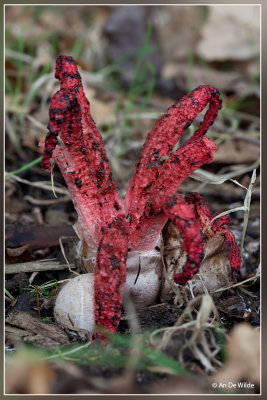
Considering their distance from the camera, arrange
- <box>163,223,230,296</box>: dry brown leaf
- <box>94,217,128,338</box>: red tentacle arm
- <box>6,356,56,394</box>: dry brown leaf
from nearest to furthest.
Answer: <box>6,356,56,394</box>: dry brown leaf < <box>94,217,128,338</box>: red tentacle arm < <box>163,223,230,296</box>: dry brown leaf

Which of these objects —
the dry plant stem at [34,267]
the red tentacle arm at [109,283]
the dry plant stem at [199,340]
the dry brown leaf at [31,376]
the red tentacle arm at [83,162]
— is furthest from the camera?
the dry plant stem at [34,267]

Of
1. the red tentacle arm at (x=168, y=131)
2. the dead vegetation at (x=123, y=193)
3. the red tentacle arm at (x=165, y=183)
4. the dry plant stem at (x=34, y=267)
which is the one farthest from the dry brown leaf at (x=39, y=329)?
the red tentacle arm at (x=168, y=131)

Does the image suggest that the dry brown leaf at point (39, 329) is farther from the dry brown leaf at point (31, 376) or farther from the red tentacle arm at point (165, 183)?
the red tentacle arm at point (165, 183)

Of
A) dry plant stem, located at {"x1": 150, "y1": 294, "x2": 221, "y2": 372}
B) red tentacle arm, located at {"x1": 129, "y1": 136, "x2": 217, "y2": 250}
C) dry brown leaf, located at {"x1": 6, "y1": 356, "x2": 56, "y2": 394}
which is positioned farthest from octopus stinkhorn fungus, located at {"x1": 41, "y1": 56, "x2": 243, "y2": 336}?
dry brown leaf, located at {"x1": 6, "y1": 356, "x2": 56, "y2": 394}

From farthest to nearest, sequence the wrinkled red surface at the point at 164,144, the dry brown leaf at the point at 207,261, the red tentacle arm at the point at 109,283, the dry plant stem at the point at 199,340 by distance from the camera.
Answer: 1. the dry brown leaf at the point at 207,261
2. the wrinkled red surface at the point at 164,144
3. the red tentacle arm at the point at 109,283
4. the dry plant stem at the point at 199,340

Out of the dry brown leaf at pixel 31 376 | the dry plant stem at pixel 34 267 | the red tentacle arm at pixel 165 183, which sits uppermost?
the red tentacle arm at pixel 165 183

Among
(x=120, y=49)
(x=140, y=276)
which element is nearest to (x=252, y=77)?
(x=120, y=49)

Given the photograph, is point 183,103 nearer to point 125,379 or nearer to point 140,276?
point 140,276

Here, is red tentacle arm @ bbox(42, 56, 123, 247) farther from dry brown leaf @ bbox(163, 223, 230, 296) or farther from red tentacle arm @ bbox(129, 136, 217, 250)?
dry brown leaf @ bbox(163, 223, 230, 296)

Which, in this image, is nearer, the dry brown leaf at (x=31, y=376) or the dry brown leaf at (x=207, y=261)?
the dry brown leaf at (x=31, y=376)
